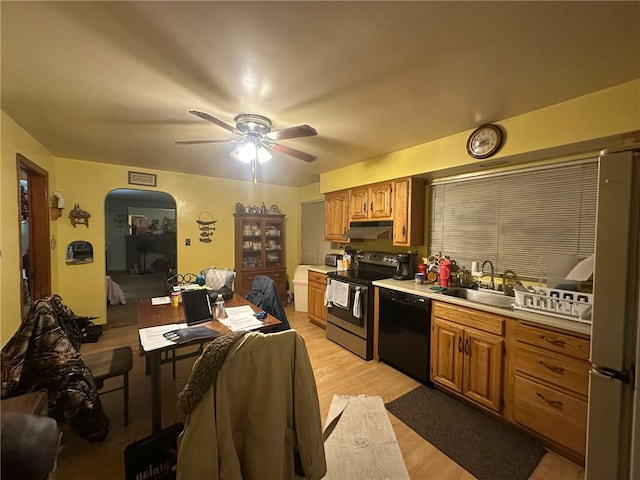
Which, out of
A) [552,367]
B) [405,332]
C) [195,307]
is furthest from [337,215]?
[552,367]

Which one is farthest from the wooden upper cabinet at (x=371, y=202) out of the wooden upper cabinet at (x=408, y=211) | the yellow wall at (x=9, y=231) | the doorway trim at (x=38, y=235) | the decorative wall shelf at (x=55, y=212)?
the decorative wall shelf at (x=55, y=212)

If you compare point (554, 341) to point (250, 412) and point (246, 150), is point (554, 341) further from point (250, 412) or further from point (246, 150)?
point (246, 150)

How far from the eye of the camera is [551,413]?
1.75m

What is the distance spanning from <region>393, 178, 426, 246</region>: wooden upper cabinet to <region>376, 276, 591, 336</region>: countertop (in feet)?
1.75

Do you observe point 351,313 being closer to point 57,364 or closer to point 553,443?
point 553,443

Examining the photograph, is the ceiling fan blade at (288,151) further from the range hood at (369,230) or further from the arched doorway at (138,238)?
the arched doorway at (138,238)

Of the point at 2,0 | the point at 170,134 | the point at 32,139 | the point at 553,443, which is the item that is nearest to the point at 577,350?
the point at 553,443

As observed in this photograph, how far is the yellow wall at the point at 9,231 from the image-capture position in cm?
208

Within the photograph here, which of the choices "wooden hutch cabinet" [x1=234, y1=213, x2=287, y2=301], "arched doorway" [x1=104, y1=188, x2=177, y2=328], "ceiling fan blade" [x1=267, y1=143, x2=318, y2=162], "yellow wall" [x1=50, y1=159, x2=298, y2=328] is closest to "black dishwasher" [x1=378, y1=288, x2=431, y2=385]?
"ceiling fan blade" [x1=267, y1=143, x2=318, y2=162]

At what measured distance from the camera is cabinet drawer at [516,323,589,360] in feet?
5.31

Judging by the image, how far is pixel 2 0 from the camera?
3.51 ft

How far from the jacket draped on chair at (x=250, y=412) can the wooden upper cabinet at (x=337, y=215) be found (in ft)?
9.18

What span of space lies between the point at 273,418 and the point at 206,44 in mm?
1823

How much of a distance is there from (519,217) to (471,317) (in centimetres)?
112
